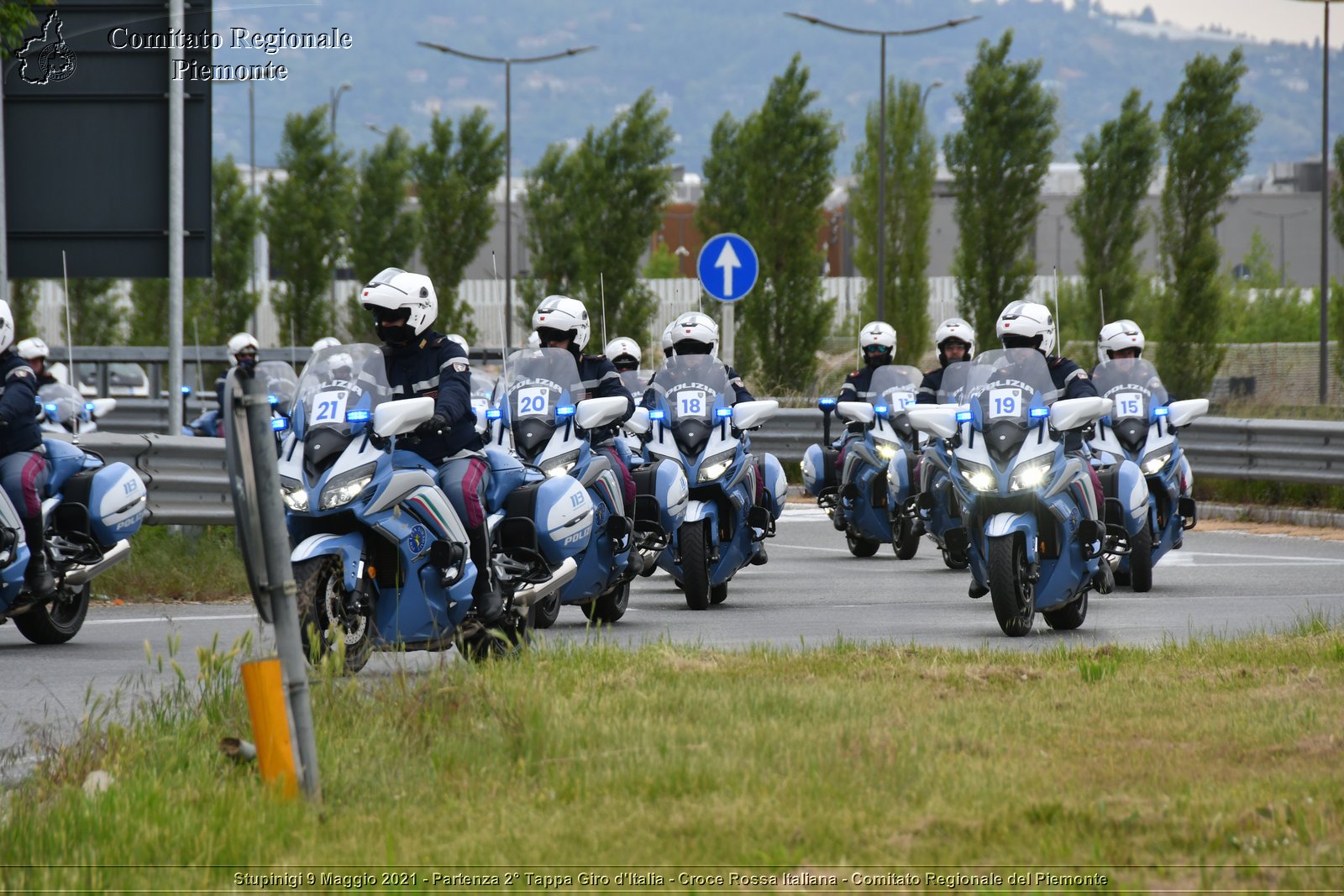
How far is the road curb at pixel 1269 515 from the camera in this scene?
2041cm

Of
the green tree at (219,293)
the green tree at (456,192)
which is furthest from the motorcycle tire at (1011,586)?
the green tree at (219,293)

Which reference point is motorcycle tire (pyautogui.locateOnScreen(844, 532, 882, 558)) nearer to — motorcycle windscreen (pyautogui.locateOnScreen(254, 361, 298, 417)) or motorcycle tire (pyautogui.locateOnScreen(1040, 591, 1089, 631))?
motorcycle windscreen (pyautogui.locateOnScreen(254, 361, 298, 417))

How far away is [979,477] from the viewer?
1121 centimetres

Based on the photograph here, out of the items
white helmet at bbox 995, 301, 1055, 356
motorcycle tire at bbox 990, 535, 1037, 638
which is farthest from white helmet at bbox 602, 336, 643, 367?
motorcycle tire at bbox 990, 535, 1037, 638

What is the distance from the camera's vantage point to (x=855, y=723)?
21.6 feet

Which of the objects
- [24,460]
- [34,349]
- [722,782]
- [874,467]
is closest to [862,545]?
[874,467]

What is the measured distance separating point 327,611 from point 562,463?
138 inches

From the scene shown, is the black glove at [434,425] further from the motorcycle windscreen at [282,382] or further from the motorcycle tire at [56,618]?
the motorcycle windscreen at [282,382]

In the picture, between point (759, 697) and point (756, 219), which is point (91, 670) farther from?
point (756, 219)

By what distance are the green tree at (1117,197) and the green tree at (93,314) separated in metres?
21.1

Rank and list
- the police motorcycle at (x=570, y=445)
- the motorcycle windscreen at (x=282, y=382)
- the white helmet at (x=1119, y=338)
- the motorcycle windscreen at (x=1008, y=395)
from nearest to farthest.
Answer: the motorcycle windscreen at (x=1008, y=395), the police motorcycle at (x=570, y=445), the motorcycle windscreen at (x=282, y=382), the white helmet at (x=1119, y=338)

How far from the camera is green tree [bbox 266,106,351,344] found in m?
48.4

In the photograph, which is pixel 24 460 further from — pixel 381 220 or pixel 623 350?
pixel 381 220

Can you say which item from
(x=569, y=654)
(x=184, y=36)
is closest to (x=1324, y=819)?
(x=569, y=654)
